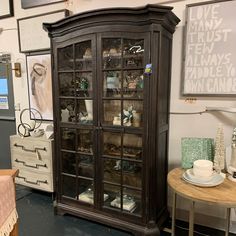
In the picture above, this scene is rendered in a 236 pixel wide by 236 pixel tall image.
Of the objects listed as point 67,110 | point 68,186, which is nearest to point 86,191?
point 68,186

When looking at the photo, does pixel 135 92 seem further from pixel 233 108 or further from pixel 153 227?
pixel 153 227

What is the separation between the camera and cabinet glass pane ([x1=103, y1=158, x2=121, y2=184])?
6.82 ft

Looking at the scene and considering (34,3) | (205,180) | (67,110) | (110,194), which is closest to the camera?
(205,180)

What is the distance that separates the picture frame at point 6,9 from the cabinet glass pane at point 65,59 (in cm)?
138

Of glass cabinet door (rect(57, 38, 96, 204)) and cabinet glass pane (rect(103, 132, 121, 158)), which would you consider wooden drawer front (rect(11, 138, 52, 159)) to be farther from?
cabinet glass pane (rect(103, 132, 121, 158))

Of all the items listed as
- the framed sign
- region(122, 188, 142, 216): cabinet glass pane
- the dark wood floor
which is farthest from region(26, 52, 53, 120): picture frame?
the framed sign

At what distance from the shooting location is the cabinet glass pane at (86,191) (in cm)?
223

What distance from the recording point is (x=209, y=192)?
4.78 ft

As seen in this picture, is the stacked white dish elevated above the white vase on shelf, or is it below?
below

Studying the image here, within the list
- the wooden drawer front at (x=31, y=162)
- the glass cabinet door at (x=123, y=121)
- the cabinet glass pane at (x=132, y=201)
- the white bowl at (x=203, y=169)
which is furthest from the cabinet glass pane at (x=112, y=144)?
the wooden drawer front at (x=31, y=162)

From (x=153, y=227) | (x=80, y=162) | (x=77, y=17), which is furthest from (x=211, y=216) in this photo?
(x=77, y=17)

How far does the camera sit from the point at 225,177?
5.51 ft

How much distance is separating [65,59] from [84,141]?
2.64 feet

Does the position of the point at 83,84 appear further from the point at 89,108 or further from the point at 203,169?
the point at 203,169
